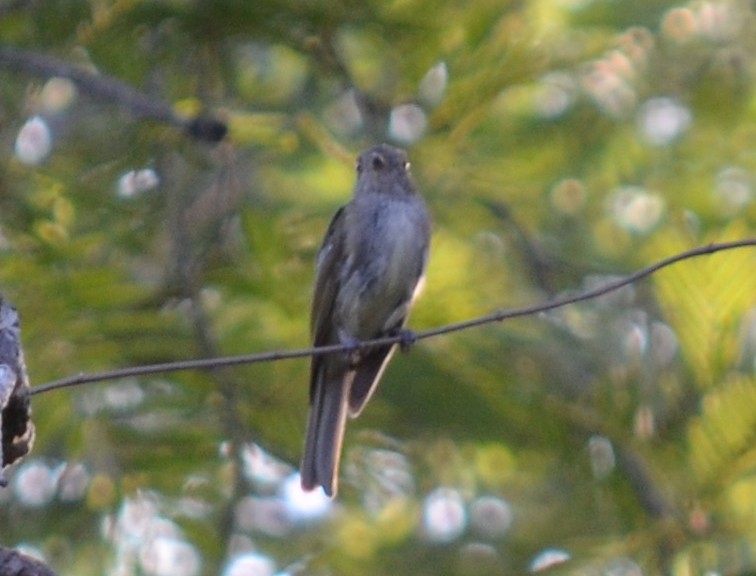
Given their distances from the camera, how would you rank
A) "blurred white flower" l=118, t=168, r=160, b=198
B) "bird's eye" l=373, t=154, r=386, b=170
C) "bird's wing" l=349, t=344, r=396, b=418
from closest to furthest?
"blurred white flower" l=118, t=168, r=160, b=198, "bird's wing" l=349, t=344, r=396, b=418, "bird's eye" l=373, t=154, r=386, b=170

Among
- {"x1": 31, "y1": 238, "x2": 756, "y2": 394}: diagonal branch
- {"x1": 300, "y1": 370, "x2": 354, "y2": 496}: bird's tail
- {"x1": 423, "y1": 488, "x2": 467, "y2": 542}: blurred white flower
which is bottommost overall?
{"x1": 423, "y1": 488, "x2": 467, "y2": 542}: blurred white flower

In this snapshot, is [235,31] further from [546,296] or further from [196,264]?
[546,296]

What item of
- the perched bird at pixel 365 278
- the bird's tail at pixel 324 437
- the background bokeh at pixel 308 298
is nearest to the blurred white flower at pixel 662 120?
the background bokeh at pixel 308 298

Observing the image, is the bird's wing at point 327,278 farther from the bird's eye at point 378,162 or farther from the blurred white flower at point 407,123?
the blurred white flower at point 407,123

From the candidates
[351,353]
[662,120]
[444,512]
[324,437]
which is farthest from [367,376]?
[662,120]

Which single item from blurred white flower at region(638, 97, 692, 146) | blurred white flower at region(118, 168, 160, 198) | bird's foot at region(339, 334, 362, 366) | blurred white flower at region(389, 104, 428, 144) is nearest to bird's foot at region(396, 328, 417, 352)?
bird's foot at region(339, 334, 362, 366)

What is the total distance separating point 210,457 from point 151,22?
5.75 feet

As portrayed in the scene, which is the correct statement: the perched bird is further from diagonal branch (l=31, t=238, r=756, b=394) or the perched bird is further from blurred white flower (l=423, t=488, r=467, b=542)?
diagonal branch (l=31, t=238, r=756, b=394)

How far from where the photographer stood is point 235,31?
6746 millimetres

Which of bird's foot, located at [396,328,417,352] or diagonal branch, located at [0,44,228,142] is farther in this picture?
bird's foot, located at [396,328,417,352]

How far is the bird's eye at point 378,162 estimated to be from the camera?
683cm

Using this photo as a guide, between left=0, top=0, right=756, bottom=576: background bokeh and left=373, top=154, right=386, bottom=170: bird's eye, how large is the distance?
138 mm

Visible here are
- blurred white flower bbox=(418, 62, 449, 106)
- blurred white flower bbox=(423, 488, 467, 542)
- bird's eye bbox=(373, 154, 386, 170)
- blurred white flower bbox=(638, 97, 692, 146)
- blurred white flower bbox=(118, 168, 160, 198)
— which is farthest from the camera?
blurred white flower bbox=(638, 97, 692, 146)

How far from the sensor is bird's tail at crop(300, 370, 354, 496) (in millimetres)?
6083
